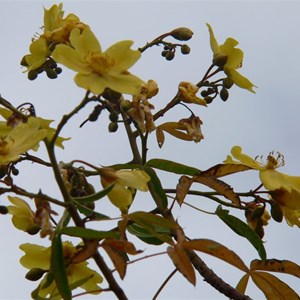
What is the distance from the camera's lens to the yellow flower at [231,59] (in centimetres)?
201

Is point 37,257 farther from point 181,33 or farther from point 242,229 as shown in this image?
point 181,33

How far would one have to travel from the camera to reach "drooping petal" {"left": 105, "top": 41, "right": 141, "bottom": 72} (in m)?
1.56

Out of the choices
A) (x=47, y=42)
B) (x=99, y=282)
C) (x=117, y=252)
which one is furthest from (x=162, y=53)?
(x=117, y=252)

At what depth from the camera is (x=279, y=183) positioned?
1676 mm

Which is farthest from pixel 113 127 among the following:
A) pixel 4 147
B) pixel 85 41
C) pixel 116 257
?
pixel 116 257

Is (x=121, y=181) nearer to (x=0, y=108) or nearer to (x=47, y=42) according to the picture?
(x=0, y=108)

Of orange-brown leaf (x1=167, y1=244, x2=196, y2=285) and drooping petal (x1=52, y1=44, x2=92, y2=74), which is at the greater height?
drooping petal (x1=52, y1=44, x2=92, y2=74)

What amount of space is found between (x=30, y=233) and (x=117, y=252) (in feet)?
0.90

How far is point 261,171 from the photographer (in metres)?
1.73

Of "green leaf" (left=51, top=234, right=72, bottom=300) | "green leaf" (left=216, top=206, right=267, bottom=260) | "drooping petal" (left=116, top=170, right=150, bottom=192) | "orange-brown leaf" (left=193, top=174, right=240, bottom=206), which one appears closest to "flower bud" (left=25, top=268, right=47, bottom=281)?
"green leaf" (left=51, top=234, right=72, bottom=300)

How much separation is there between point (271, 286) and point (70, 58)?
0.63 m

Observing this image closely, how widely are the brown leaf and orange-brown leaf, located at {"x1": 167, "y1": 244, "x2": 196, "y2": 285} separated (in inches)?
9.9

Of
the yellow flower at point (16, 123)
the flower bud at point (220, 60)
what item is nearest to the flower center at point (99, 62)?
the yellow flower at point (16, 123)

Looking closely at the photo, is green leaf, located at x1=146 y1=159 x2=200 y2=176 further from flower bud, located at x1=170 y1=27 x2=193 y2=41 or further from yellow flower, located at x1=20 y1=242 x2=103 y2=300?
flower bud, located at x1=170 y1=27 x2=193 y2=41
